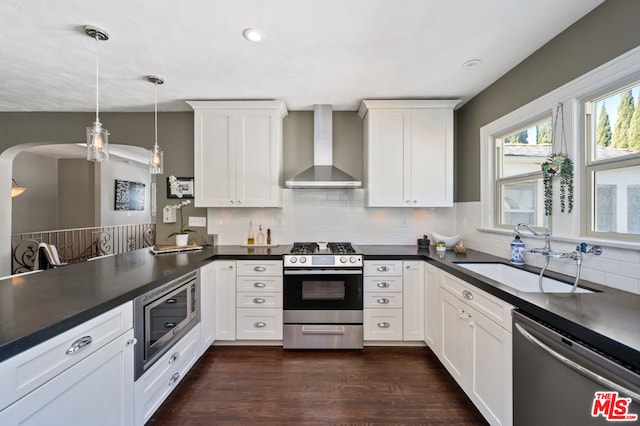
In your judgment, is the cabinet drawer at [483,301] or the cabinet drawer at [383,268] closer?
the cabinet drawer at [483,301]

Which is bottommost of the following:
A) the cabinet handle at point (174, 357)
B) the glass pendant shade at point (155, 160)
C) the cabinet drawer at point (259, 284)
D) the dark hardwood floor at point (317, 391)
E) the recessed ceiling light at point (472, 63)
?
the dark hardwood floor at point (317, 391)

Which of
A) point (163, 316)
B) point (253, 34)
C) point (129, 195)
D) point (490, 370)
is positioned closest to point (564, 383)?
point (490, 370)

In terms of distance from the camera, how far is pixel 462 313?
198cm

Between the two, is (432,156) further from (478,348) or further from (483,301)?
(478,348)

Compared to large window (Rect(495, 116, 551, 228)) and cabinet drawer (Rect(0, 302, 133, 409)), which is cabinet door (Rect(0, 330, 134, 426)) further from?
large window (Rect(495, 116, 551, 228))

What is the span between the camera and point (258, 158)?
10.1ft

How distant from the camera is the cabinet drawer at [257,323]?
275 centimetres

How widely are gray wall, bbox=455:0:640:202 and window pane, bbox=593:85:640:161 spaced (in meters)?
0.23

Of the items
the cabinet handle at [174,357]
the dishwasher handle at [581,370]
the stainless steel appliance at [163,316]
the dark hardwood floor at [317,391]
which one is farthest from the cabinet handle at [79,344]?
the dishwasher handle at [581,370]

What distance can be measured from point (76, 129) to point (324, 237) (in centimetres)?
335

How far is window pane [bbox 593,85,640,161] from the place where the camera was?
1.54m

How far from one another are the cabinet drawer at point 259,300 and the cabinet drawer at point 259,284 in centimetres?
5

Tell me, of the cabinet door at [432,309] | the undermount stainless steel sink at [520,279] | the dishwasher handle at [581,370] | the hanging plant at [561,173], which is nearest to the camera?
the dishwasher handle at [581,370]

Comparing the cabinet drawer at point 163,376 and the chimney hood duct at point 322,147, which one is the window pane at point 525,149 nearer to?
the chimney hood duct at point 322,147
